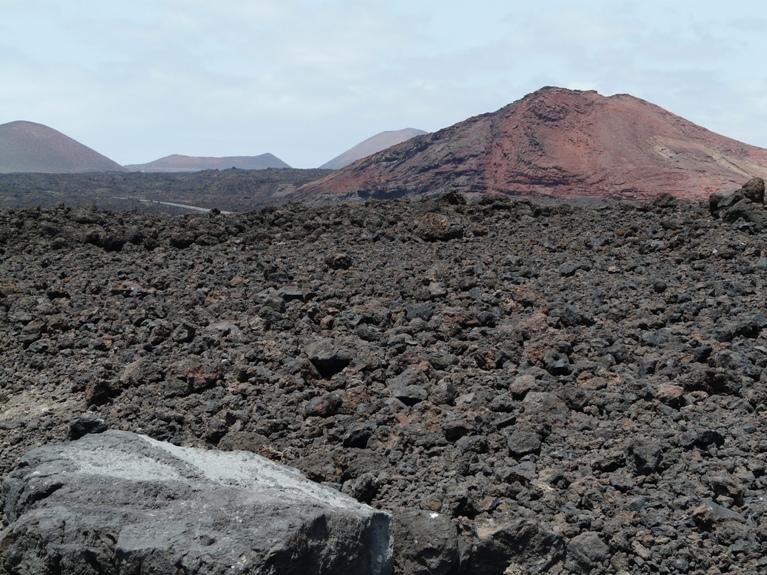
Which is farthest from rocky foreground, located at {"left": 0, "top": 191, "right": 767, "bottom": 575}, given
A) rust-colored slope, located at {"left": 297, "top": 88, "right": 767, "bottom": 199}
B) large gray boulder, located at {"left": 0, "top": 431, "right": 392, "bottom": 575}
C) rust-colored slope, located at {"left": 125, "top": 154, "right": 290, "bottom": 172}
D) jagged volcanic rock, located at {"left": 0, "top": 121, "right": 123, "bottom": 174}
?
rust-colored slope, located at {"left": 125, "top": 154, "right": 290, "bottom": 172}

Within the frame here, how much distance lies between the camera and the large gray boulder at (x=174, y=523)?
2586mm

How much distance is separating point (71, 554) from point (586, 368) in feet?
11.0

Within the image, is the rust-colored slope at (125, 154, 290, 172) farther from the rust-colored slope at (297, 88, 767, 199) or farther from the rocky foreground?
the rocky foreground

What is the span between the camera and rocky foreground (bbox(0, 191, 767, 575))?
11.6 ft

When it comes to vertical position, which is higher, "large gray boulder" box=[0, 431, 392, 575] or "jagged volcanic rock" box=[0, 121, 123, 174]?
"jagged volcanic rock" box=[0, 121, 123, 174]

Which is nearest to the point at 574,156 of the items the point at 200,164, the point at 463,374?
the point at 463,374

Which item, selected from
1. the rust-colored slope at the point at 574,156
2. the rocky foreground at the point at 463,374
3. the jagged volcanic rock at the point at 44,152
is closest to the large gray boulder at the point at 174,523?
the rocky foreground at the point at 463,374

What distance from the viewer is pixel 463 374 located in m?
5.15

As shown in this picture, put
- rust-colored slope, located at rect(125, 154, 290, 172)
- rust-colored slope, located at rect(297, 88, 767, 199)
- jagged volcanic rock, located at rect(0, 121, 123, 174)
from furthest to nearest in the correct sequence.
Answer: rust-colored slope, located at rect(125, 154, 290, 172) → jagged volcanic rock, located at rect(0, 121, 123, 174) → rust-colored slope, located at rect(297, 88, 767, 199)

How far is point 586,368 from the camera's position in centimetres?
512

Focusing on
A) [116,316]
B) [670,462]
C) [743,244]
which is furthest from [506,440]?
[743,244]

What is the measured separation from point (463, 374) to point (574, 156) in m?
26.6

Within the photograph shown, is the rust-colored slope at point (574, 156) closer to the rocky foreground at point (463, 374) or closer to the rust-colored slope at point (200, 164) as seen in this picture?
the rocky foreground at point (463, 374)

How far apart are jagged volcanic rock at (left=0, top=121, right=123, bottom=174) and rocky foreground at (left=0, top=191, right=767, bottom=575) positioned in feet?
324
